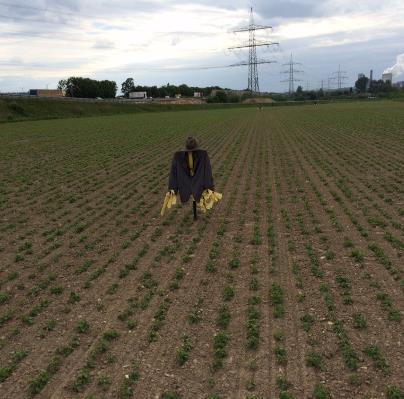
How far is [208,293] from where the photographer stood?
6.10 meters

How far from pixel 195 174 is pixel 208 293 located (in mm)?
3641

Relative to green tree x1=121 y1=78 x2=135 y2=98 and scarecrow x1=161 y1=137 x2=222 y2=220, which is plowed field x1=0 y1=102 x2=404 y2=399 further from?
green tree x1=121 y1=78 x2=135 y2=98

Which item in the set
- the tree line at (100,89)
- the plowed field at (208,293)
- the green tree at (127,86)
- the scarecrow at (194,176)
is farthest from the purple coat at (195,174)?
the green tree at (127,86)

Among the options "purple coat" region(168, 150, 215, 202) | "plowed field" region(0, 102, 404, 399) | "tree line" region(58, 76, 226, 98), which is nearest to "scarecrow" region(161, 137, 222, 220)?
"purple coat" region(168, 150, 215, 202)

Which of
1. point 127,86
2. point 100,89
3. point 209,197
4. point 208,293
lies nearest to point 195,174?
point 209,197

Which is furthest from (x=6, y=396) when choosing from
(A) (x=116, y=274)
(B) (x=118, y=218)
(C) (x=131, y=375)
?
(B) (x=118, y=218)

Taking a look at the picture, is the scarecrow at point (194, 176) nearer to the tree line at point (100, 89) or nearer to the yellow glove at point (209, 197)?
the yellow glove at point (209, 197)

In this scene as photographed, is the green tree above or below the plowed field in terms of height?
above

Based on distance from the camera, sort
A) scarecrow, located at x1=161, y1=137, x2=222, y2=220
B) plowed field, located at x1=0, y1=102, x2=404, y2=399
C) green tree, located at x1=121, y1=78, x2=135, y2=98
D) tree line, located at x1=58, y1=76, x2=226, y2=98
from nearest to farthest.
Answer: plowed field, located at x1=0, y1=102, x2=404, y2=399 → scarecrow, located at x1=161, y1=137, x2=222, y2=220 → tree line, located at x1=58, y1=76, x2=226, y2=98 → green tree, located at x1=121, y1=78, x2=135, y2=98

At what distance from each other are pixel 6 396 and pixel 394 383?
343cm

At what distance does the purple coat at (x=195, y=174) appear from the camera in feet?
30.4

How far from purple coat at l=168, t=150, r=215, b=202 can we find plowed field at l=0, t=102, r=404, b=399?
704mm

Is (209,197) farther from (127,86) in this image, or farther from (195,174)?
(127,86)

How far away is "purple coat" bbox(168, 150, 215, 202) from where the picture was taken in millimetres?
9273
